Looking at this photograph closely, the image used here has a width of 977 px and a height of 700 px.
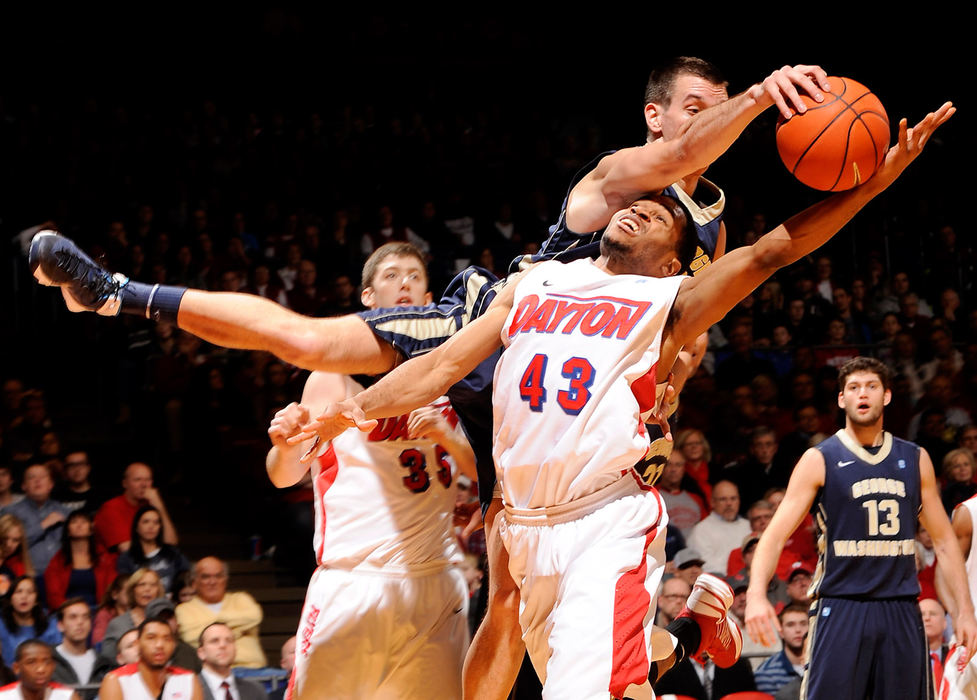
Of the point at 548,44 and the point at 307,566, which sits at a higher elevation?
the point at 548,44

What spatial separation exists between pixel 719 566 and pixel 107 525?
4.24 meters

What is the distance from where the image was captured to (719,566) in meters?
8.54

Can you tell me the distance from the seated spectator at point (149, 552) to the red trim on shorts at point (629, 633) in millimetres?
4926

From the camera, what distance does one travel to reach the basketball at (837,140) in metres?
3.74

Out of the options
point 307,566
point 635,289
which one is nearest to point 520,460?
point 635,289

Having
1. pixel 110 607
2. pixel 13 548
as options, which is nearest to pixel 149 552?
pixel 110 607

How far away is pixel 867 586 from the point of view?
18.7 feet

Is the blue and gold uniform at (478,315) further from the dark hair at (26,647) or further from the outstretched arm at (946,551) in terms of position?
the dark hair at (26,647)

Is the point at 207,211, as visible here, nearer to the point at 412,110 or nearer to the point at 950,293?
the point at 412,110


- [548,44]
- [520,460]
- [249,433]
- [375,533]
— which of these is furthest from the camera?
[548,44]

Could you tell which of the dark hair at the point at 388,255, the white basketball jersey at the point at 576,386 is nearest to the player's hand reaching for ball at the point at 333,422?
the white basketball jersey at the point at 576,386

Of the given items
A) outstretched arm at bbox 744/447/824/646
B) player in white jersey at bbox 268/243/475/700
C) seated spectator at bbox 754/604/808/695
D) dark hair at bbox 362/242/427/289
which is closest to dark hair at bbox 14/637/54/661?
player in white jersey at bbox 268/243/475/700

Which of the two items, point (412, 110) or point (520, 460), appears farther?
point (412, 110)

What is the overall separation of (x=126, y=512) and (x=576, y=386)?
5403mm
